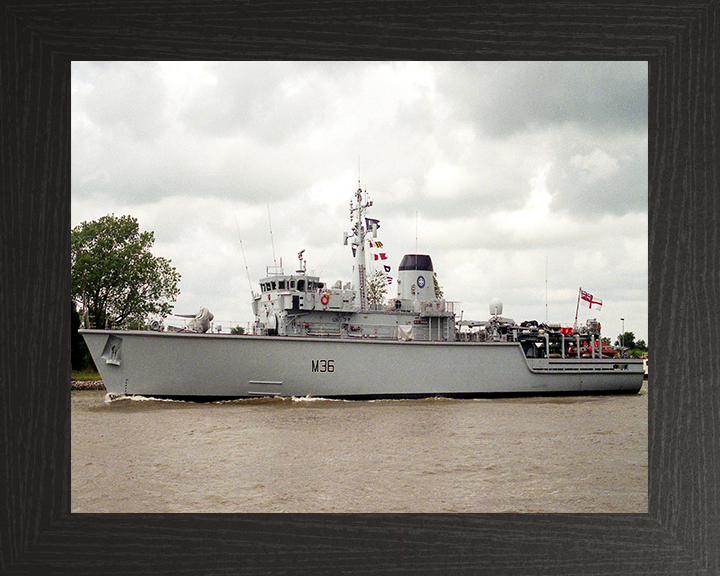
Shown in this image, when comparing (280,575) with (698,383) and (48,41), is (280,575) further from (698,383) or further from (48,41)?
(48,41)

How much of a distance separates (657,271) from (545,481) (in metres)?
5.77

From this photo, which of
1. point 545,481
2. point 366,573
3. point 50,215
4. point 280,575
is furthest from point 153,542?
point 545,481

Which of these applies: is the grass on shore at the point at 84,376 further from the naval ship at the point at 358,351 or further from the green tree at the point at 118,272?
the naval ship at the point at 358,351

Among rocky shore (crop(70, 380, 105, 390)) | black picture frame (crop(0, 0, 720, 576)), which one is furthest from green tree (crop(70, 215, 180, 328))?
black picture frame (crop(0, 0, 720, 576))

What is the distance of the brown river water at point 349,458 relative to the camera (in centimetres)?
679

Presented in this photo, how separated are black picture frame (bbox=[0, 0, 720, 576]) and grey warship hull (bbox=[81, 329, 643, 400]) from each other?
390 inches

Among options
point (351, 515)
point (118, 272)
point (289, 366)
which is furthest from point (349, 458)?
point (118, 272)

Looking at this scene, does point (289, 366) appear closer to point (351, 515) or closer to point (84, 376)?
point (84, 376)

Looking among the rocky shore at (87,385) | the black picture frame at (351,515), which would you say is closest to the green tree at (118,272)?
the rocky shore at (87,385)

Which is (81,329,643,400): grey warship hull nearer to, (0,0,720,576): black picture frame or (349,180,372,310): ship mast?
(349,180,372,310): ship mast

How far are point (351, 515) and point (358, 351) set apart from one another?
1069cm

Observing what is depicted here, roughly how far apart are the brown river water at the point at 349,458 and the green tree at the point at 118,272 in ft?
12.0

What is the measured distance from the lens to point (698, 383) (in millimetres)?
2395

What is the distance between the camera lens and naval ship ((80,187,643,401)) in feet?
40.0
